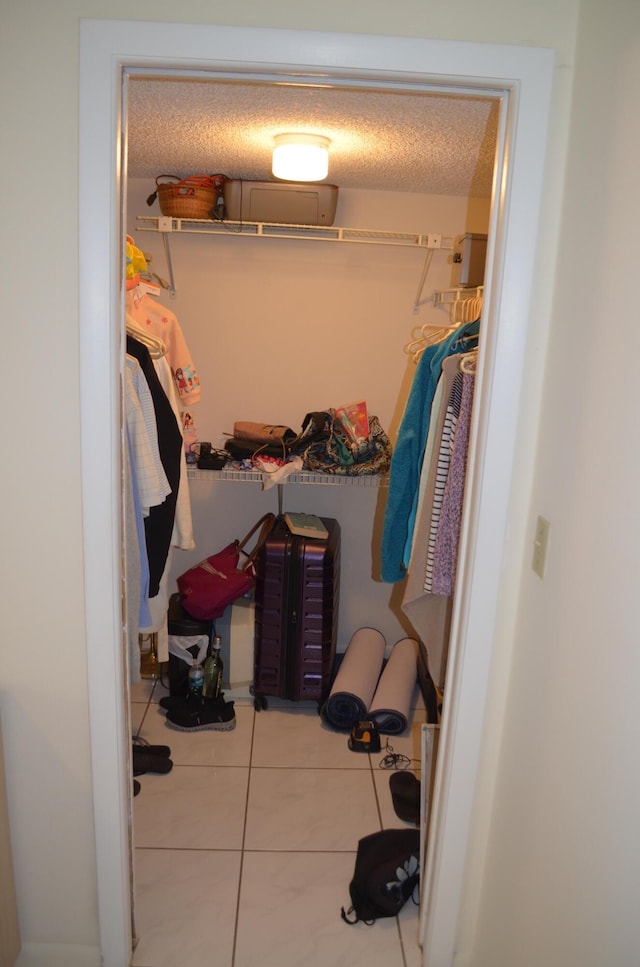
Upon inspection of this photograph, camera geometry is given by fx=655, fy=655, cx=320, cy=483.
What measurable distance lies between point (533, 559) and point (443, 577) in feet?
1.37

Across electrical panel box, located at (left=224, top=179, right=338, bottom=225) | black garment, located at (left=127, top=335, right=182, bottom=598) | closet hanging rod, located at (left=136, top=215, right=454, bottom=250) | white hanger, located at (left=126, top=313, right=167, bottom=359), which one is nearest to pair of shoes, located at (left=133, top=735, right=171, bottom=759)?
black garment, located at (left=127, top=335, right=182, bottom=598)

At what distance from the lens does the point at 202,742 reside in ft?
8.80

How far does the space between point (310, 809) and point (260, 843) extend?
23 cm

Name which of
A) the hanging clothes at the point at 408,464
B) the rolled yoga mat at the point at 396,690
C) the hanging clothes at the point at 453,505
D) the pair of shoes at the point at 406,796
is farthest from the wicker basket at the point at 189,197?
the pair of shoes at the point at 406,796

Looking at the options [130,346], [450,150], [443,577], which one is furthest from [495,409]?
[450,150]

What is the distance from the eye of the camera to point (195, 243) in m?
3.05

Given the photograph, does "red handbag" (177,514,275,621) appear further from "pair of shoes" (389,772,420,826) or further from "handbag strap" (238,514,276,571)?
"pair of shoes" (389,772,420,826)

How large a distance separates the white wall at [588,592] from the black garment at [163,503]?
1052 millimetres

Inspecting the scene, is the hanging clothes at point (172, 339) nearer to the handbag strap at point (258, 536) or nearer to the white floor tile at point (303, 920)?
the handbag strap at point (258, 536)

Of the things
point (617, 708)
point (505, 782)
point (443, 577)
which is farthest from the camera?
point (443, 577)

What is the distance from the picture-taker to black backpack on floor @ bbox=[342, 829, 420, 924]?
1.91 metres

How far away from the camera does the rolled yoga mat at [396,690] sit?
2.76m

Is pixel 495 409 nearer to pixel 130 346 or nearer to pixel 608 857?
pixel 608 857

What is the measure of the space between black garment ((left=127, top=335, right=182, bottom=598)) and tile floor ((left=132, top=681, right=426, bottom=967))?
0.87 metres
